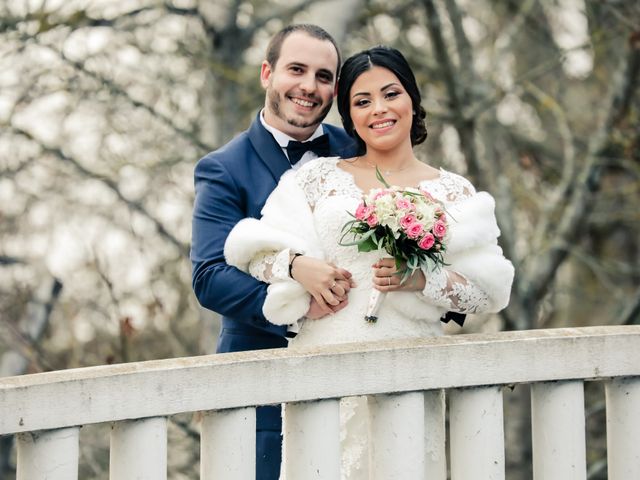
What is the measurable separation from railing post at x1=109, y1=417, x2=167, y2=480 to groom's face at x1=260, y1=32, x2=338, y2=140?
Answer: 1.38m

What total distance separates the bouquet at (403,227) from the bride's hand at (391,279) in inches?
1.0

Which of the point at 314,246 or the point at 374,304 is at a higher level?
the point at 314,246

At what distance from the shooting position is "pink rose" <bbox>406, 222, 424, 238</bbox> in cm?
298

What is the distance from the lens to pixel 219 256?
138 inches

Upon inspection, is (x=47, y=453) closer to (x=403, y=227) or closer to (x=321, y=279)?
(x=321, y=279)

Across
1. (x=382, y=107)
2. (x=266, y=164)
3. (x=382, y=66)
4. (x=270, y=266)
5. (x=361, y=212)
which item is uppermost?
(x=382, y=66)

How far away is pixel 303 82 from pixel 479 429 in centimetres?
135

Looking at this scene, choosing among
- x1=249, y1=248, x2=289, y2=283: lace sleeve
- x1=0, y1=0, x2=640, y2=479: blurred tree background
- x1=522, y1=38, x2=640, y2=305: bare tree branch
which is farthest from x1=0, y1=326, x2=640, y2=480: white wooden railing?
x1=522, y1=38, x2=640, y2=305: bare tree branch

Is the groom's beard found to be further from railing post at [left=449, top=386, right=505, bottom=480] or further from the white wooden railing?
railing post at [left=449, top=386, right=505, bottom=480]

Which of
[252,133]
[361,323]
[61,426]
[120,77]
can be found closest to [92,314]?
[120,77]

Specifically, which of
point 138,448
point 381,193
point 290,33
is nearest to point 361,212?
point 381,193

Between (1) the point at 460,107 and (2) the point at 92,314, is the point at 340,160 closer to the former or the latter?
(1) the point at 460,107

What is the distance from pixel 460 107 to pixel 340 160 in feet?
12.1

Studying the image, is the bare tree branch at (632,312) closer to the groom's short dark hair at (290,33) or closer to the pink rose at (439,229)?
the groom's short dark hair at (290,33)
